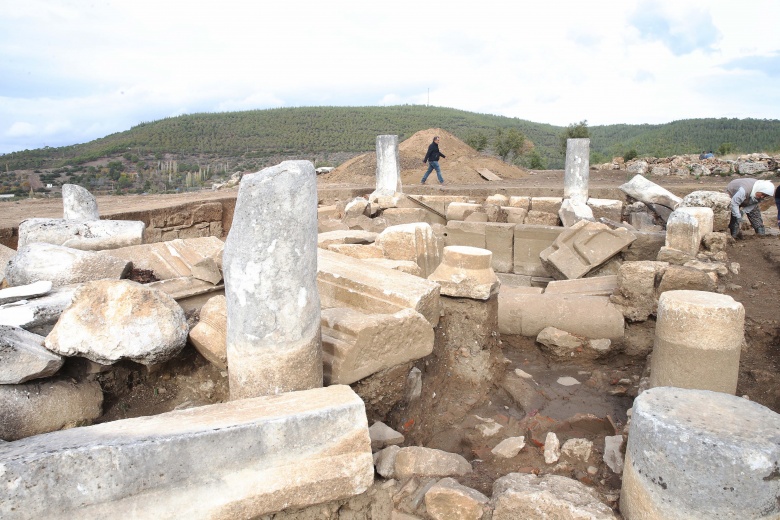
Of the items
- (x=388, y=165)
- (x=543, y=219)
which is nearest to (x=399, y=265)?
(x=543, y=219)

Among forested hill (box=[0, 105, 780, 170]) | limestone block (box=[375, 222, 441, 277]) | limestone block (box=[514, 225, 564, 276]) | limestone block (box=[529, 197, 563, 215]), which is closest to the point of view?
limestone block (box=[375, 222, 441, 277])

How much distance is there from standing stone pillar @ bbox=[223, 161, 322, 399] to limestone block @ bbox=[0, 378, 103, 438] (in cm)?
97

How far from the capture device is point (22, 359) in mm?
3041

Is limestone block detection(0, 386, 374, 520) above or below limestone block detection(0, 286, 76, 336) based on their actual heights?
below

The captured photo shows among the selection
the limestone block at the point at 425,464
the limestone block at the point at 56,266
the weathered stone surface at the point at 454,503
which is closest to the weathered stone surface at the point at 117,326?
the limestone block at the point at 56,266

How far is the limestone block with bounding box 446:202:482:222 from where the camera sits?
36.5 feet

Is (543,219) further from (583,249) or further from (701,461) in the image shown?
(701,461)

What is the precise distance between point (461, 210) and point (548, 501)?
877cm

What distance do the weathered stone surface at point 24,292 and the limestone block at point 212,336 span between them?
1.21 m

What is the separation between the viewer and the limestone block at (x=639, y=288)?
5785 mm

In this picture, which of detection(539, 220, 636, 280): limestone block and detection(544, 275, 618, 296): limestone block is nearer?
detection(544, 275, 618, 296): limestone block

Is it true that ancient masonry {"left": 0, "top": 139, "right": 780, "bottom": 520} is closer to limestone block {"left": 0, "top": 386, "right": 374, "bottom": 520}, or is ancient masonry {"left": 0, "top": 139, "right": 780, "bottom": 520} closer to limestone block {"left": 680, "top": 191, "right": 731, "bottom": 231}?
limestone block {"left": 0, "top": 386, "right": 374, "bottom": 520}

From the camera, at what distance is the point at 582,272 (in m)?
7.68

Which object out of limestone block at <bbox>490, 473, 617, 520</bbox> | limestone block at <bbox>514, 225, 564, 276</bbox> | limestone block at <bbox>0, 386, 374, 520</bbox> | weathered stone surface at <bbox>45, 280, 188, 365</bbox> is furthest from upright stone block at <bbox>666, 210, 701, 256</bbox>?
weathered stone surface at <bbox>45, 280, 188, 365</bbox>
